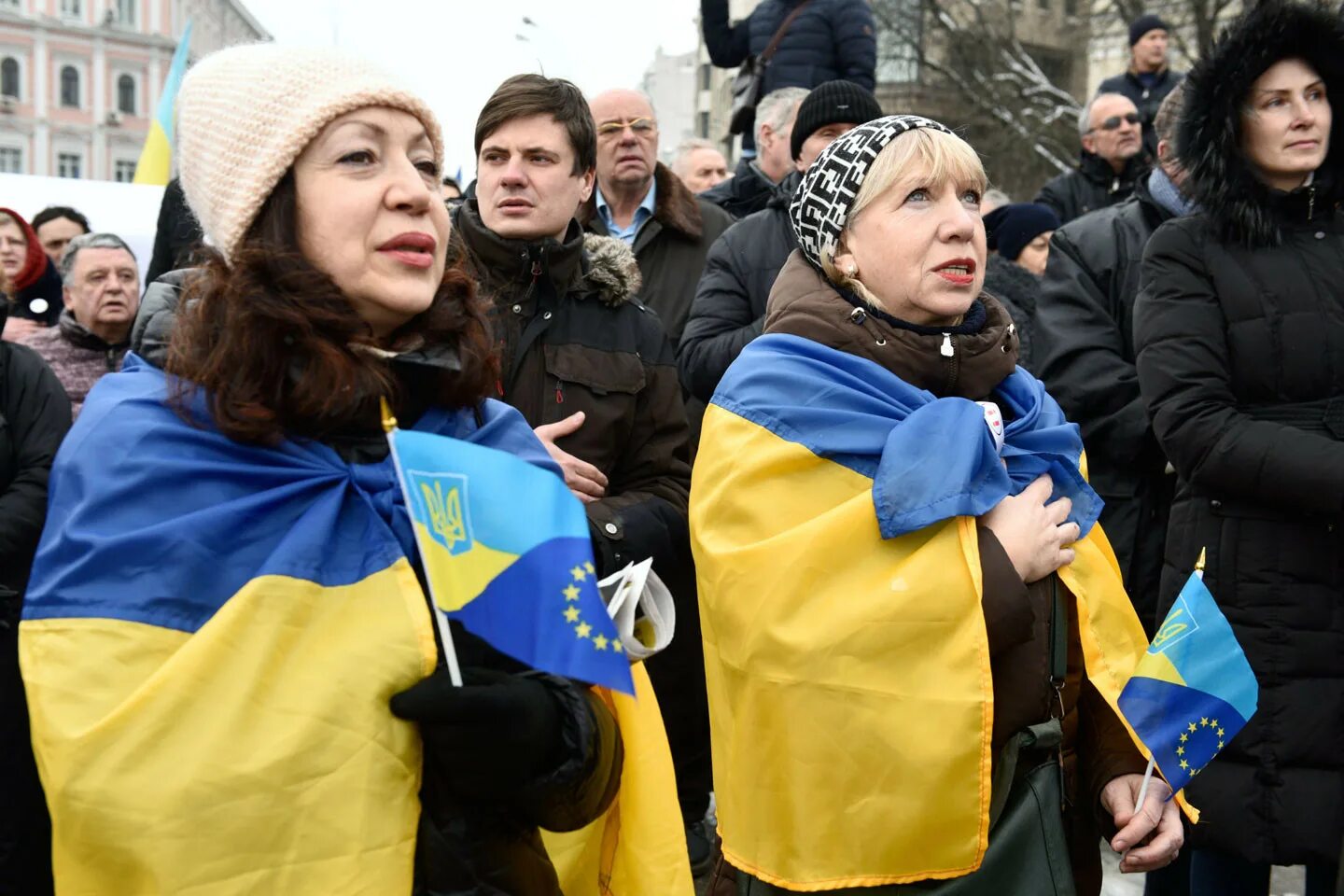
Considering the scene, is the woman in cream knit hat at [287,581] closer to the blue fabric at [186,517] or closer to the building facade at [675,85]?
the blue fabric at [186,517]

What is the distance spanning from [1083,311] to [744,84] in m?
3.17

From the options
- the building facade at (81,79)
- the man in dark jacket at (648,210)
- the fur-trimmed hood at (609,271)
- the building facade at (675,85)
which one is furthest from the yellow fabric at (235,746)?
the building facade at (81,79)

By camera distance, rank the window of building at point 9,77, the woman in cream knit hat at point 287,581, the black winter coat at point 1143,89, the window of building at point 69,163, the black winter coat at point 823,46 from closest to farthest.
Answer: the woman in cream knit hat at point 287,581, the black winter coat at point 823,46, the black winter coat at point 1143,89, the window of building at point 9,77, the window of building at point 69,163

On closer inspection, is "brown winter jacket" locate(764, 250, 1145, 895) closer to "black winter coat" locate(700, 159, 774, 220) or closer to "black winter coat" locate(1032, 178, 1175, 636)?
"black winter coat" locate(1032, 178, 1175, 636)

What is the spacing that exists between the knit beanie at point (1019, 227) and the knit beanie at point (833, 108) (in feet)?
5.15

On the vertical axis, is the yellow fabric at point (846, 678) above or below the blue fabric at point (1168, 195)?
below

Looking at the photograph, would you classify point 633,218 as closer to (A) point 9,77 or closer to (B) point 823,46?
(B) point 823,46

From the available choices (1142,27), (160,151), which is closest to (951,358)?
(1142,27)

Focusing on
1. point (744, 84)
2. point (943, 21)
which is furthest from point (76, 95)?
point (744, 84)

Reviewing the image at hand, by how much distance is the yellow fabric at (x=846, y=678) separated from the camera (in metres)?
2.79

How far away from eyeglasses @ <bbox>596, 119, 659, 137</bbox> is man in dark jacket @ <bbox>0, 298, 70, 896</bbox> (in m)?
2.38

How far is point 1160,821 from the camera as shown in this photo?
293 cm

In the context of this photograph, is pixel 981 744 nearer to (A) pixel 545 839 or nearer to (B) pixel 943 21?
(A) pixel 545 839

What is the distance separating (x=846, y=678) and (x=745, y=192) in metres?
4.13
